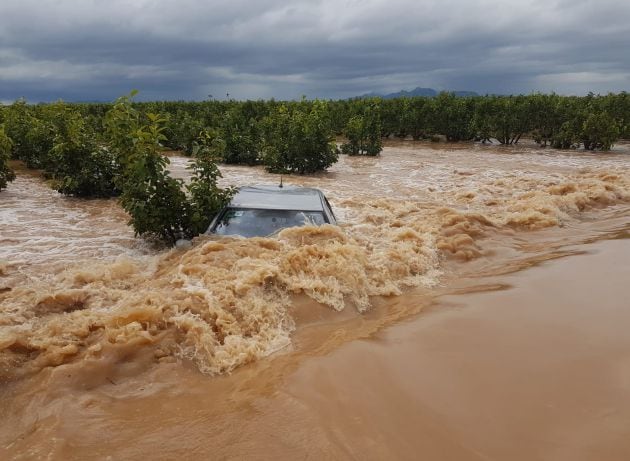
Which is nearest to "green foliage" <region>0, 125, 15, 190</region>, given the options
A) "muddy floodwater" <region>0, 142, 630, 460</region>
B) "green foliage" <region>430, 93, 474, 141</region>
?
"muddy floodwater" <region>0, 142, 630, 460</region>

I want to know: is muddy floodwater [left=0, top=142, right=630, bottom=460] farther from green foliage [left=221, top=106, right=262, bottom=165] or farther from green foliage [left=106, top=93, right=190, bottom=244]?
green foliage [left=221, top=106, right=262, bottom=165]

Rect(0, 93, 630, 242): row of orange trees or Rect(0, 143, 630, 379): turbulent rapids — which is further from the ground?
Rect(0, 93, 630, 242): row of orange trees

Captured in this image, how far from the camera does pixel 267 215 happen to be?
6652 millimetres

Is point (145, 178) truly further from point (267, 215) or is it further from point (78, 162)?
point (78, 162)

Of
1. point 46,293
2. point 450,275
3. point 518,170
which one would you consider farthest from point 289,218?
Answer: point 518,170

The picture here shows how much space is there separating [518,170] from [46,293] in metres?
15.7

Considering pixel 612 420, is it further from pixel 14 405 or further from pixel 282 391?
pixel 14 405

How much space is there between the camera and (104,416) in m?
3.40

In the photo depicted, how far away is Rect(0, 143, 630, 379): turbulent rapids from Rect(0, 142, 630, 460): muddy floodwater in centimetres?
3

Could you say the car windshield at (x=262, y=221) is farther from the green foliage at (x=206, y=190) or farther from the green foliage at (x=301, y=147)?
the green foliage at (x=301, y=147)

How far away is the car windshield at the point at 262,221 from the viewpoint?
648cm

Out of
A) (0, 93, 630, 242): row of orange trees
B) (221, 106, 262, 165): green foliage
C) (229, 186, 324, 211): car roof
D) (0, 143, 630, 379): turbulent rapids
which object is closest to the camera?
(0, 143, 630, 379): turbulent rapids

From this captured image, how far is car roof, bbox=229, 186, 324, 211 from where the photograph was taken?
6.79 m

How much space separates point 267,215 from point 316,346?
2.53 m
